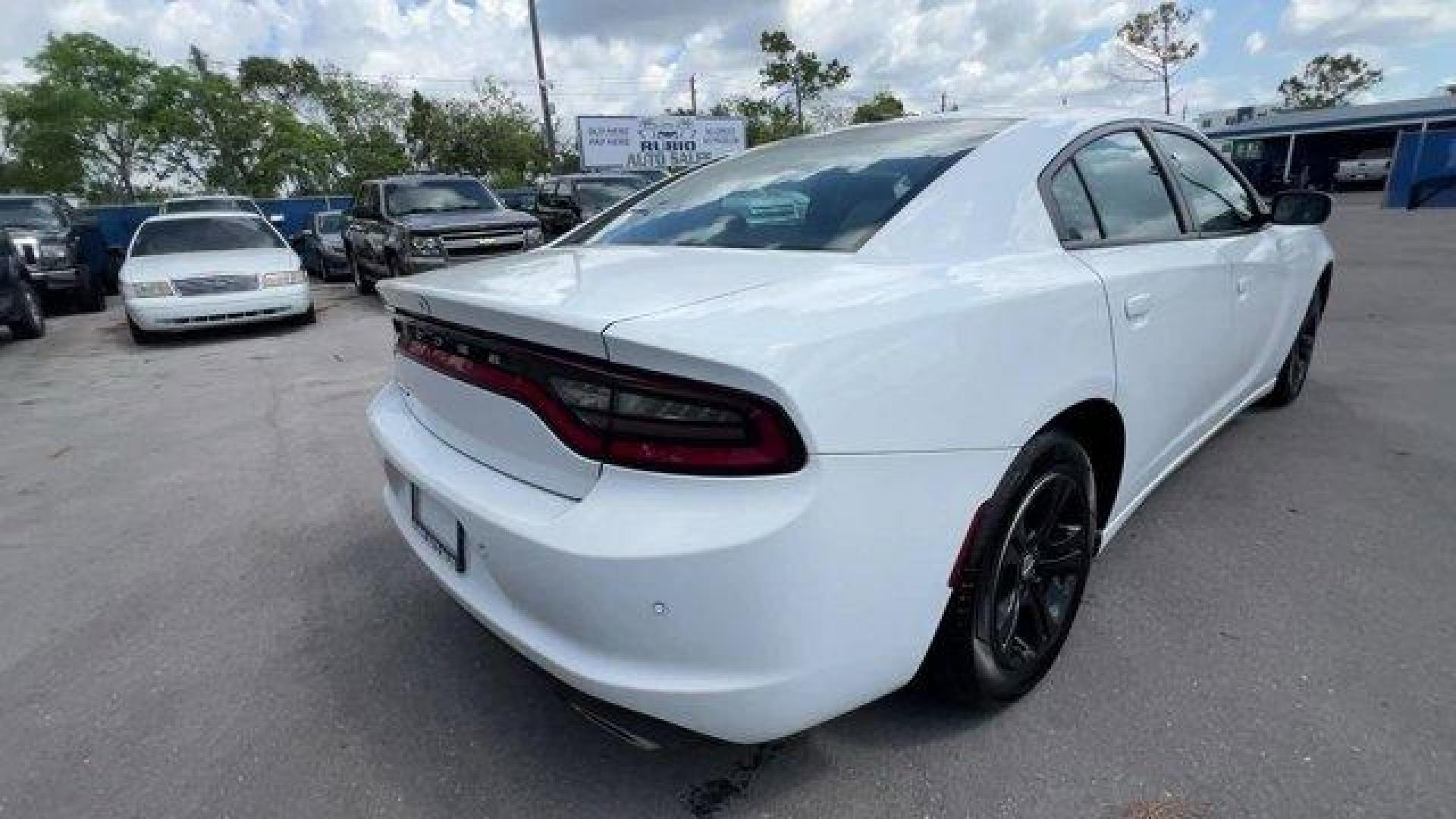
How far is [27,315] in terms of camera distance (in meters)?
9.45

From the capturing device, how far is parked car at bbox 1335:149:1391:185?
34.1 meters

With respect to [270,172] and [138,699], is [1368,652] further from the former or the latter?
[270,172]

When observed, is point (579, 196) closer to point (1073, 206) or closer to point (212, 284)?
point (212, 284)

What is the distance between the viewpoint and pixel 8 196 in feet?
40.8

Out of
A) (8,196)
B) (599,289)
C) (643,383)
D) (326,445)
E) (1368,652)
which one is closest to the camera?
(643,383)

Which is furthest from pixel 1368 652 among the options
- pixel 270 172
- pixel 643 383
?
pixel 270 172

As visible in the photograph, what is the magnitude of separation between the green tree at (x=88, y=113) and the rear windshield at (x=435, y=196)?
41185 millimetres

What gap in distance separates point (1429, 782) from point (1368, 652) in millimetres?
561

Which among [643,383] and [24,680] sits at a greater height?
[643,383]

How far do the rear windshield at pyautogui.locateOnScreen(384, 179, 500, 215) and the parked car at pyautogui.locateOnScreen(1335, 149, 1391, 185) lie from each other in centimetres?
3871

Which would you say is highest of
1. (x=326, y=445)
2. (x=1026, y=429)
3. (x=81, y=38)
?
(x=81, y=38)

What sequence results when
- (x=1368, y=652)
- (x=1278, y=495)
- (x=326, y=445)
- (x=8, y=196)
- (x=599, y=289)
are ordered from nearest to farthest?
(x=599, y=289), (x=1368, y=652), (x=1278, y=495), (x=326, y=445), (x=8, y=196)

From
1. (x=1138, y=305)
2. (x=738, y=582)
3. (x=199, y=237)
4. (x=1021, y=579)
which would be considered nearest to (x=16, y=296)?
(x=199, y=237)

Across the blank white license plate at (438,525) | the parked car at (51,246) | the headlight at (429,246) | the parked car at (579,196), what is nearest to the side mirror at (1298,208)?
the blank white license plate at (438,525)
